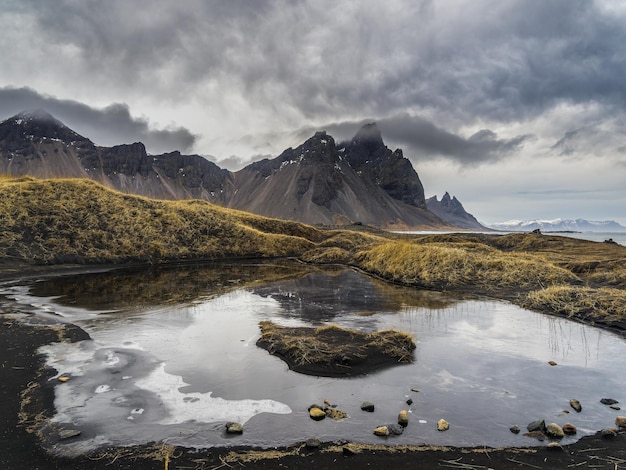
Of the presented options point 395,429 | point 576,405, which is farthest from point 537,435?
point 395,429

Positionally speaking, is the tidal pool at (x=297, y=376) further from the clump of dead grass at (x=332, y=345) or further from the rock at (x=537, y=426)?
the clump of dead grass at (x=332, y=345)

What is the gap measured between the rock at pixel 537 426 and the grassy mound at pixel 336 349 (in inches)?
145

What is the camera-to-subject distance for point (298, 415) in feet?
23.1

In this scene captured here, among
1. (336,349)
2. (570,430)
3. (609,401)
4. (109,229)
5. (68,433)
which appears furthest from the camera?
(109,229)

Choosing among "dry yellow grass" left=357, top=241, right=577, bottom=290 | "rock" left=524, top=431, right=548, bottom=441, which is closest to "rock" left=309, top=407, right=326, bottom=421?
"rock" left=524, top=431, right=548, bottom=441

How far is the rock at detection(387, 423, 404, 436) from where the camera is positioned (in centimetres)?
640

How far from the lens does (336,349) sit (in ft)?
33.4

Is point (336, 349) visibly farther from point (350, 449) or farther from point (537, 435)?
point (537, 435)

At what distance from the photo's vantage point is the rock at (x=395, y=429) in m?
6.40

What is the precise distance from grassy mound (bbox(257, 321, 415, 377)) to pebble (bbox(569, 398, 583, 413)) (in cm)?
370

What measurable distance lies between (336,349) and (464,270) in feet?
55.8

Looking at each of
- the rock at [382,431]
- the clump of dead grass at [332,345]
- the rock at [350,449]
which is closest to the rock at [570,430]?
the rock at [382,431]

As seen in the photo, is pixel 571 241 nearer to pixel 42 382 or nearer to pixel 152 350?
pixel 152 350

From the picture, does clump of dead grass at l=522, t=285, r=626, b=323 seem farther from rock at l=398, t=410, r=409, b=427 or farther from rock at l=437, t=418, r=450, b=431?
rock at l=398, t=410, r=409, b=427
